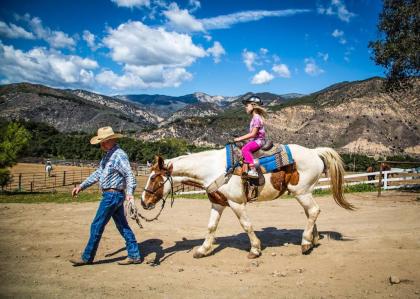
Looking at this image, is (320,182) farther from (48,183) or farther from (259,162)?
(48,183)

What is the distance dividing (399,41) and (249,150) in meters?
16.3

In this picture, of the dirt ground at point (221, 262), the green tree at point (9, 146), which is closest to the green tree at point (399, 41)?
the dirt ground at point (221, 262)

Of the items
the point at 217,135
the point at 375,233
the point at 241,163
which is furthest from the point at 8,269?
the point at 217,135

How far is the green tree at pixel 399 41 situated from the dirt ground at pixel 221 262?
11152mm

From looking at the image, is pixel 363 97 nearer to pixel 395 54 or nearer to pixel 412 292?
pixel 395 54

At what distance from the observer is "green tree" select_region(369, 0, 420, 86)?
1709cm

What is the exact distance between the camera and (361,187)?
694 inches

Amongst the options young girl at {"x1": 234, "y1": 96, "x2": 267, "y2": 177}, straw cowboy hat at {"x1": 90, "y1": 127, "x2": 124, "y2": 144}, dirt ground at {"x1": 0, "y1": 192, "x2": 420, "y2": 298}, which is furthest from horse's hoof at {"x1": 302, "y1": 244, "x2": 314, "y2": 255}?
straw cowboy hat at {"x1": 90, "y1": 127, "x2": 124, "y2": 144}

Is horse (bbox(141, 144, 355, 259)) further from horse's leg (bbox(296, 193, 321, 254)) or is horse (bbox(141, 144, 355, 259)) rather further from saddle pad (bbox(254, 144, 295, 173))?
saddle pad (bbox(254, 144, 295, 173))

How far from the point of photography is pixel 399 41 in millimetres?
17812

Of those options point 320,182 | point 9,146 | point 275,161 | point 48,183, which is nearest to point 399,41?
point 320,182

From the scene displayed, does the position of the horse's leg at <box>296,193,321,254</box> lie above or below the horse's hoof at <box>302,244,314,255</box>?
above

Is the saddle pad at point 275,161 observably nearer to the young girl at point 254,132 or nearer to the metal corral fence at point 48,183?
the young girl at point 254,132

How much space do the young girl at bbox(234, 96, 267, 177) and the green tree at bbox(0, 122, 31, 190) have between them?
2334cm
